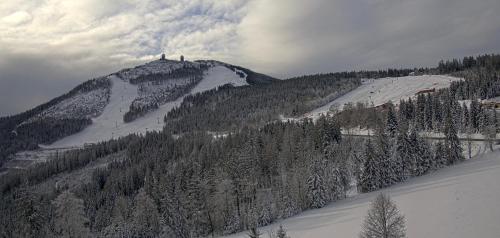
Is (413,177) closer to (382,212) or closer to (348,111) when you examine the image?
(382,212)

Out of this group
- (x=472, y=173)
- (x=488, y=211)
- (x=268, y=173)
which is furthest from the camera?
(x=268, y=173)

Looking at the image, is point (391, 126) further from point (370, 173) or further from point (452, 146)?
point (370, 173)

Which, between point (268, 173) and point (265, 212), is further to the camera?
point (268, 173)

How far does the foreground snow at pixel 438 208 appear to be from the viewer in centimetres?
4809

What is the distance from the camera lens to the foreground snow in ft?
158

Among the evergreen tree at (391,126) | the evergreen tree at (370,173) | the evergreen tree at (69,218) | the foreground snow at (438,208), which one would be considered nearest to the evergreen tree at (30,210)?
the evergreen tree at (69,218)

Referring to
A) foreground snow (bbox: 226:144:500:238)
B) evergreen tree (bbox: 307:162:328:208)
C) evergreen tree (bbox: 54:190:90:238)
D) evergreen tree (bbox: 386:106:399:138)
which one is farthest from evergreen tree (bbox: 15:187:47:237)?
evergreen tree (bbox: 386:106:399:138)

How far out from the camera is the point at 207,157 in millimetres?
131250

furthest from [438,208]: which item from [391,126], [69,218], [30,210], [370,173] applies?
[391,126]

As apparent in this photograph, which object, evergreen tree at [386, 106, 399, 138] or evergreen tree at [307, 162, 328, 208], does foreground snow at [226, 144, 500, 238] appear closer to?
evergreen tree at [307, 162, 328, 208]

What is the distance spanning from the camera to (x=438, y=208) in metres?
58.2

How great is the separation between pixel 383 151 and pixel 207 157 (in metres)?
59.6

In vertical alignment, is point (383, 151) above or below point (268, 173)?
above

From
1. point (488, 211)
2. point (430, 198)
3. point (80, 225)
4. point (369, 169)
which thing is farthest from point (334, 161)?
point (80, 225)
